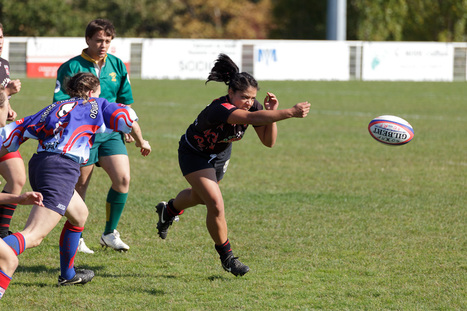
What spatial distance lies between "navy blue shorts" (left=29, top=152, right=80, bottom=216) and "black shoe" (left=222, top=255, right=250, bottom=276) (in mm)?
1309

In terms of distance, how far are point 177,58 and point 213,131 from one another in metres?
→ 23.9

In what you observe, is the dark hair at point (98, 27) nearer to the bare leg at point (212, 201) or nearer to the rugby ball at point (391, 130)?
the bare leg at point (212, 201)

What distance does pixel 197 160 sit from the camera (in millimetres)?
5496

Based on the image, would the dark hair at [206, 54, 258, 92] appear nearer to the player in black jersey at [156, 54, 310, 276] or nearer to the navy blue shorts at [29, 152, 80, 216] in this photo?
the player in black jersey at [156, 54, 310, 276]

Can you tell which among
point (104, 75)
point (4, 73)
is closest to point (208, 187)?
→ point (104, 75)

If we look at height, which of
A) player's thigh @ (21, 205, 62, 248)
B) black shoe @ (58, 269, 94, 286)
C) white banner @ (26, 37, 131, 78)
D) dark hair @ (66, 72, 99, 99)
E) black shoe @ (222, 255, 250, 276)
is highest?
white banner @ (26, 37, 131, 78)

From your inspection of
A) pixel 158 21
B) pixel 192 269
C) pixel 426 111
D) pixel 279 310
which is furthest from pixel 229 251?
pixel 158 21

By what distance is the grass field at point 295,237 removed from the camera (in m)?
4.99

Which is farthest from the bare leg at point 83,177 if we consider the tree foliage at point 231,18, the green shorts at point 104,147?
the tree foliage at point 231,18

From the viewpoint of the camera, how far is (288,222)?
7.28m

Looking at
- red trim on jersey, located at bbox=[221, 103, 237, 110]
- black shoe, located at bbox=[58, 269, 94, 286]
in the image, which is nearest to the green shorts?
black shoe, located at bbox=[58, 269, 94, 286]

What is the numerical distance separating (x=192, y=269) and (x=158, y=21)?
46303 millimetres

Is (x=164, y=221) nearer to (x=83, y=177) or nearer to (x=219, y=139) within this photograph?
(x=83, y=177)

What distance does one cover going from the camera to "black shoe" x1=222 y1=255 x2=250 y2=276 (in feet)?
17.5
